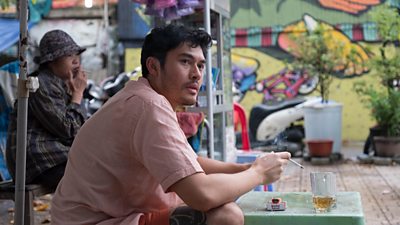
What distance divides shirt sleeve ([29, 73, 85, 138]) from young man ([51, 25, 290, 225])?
147 cm

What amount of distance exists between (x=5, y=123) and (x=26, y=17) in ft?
9.66

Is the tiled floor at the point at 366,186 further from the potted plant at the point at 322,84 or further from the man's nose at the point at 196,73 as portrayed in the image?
the man's nose at the point at 196,73

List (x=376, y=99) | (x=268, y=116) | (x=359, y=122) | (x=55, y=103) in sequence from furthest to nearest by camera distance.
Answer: (x=359, y=122) < (x=268, y=116) < (x=376, y=99) < (x=55, y=103)

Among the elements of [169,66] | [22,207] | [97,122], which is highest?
[169,66]

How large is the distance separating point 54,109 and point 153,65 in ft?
5.30

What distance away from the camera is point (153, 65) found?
255 cm

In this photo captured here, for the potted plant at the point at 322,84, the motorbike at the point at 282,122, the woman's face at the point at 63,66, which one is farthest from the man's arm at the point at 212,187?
the motorbike at the point at 282,122

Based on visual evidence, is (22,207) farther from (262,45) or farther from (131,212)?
(262,45)

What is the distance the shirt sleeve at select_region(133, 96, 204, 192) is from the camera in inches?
88.6

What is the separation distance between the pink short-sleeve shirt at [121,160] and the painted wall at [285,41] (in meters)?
11.9

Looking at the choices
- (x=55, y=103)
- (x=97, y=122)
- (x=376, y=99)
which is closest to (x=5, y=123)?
(x=55, y=103)

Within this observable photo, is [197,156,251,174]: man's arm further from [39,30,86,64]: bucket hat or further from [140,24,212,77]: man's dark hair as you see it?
[39,30,86,64]: bucket hat

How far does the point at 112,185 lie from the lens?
95.8 inches

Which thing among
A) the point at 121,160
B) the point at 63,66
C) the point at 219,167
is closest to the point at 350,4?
the point at 63,66
